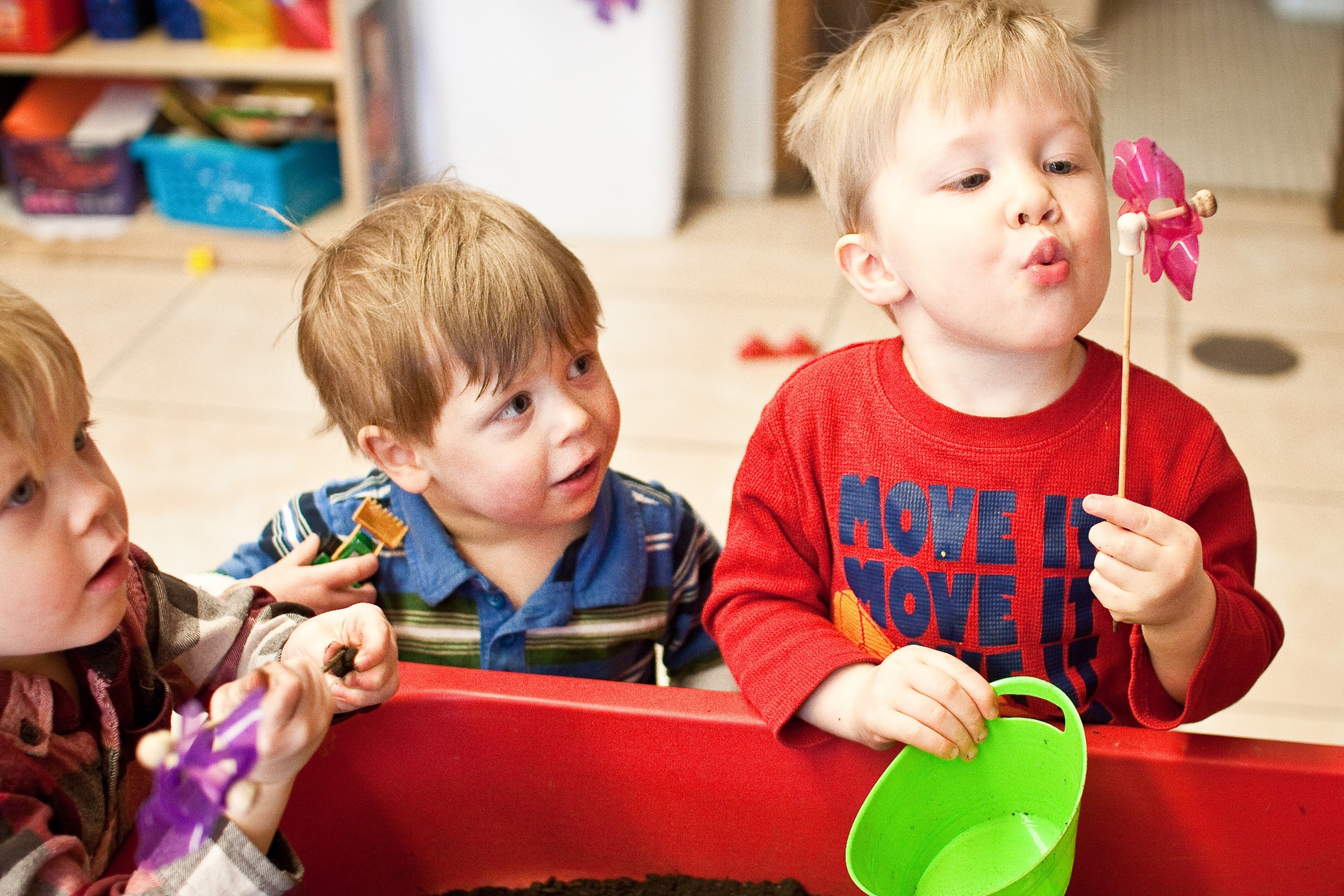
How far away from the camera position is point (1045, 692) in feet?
2.30

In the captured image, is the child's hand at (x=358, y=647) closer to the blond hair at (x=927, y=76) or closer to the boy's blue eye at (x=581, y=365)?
the boy's blue eye at (x=581, y=365)

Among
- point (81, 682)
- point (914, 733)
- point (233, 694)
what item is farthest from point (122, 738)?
point (914, 733)

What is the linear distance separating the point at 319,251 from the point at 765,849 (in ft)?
1.58

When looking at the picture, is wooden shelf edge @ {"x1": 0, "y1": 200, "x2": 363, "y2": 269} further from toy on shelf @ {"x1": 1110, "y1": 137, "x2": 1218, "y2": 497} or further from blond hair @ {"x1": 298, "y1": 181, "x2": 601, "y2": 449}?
toy on shelf @ {"x1": 1110, "y1": 137, "x2": 1218, "y2": 497}

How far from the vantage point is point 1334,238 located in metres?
2.24

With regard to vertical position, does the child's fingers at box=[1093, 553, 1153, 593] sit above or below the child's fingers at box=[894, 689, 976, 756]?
above

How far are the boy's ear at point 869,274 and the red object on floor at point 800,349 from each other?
110 cm

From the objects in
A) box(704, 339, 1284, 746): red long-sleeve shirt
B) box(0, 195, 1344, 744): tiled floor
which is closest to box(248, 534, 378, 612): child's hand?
box(704, 339, 1284, 746): red long-sleeve shirt

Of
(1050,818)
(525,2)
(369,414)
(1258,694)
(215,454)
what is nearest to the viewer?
(1050,818)

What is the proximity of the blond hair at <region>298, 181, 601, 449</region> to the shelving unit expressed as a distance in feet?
4.43

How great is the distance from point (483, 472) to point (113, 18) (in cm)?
174

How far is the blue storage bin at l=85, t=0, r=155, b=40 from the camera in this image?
7.35 feet

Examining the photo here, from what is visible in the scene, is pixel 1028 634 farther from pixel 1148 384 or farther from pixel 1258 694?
pixel 1258 694

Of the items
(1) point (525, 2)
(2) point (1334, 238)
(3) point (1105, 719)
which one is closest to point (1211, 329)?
(2) point (1334, 238)
